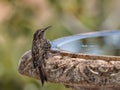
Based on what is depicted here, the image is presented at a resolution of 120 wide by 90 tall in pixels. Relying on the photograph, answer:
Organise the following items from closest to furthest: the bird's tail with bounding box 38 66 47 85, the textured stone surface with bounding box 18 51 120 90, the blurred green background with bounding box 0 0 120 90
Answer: the textured stone surface with bounding box 18 51 120 90, the bird's tail with bounding box 38 66 47 85, the blurred green background with bounding box 0 0 120 90

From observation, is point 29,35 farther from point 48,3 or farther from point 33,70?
point 33,70

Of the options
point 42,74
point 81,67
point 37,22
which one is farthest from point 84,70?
point 37,22

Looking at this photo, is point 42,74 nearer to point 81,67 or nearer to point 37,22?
point 81,67

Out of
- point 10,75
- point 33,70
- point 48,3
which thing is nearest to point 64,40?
point 33,70

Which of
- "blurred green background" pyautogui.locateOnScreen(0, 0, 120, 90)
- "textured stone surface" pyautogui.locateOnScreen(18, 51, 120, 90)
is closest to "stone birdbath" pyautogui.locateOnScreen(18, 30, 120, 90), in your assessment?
"textured stone surface" pyautogui.locateOnScreen(18, 51, 120, 90)

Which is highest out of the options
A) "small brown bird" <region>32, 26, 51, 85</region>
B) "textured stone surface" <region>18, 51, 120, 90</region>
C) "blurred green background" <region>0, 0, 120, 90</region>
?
"blurred green background" <region>0, 0, 120, 90</region>

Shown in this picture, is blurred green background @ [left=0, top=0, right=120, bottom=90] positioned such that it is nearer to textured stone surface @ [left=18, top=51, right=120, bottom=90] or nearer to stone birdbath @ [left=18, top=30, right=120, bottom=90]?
stone birdbath @ [left=18, top=30, right=120, bottom=90]

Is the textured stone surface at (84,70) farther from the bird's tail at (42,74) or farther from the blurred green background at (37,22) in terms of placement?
the blurred green background at (37,22)
